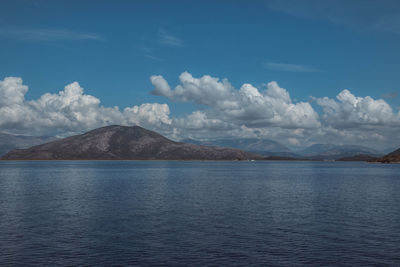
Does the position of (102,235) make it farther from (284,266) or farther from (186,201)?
(186,201)

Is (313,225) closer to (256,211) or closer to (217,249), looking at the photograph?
(256,211)

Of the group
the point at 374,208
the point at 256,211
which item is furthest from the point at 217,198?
the point at 374,208

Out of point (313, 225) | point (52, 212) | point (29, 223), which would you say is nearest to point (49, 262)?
point (29, 223)

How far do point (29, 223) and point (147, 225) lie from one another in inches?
847

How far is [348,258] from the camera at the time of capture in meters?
44.4

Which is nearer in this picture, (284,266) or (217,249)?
(284,266)

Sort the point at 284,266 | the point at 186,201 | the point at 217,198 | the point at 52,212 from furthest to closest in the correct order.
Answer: the point at 217,198 < the point at 186,201 < the point at 52,212 < the point at 284,266

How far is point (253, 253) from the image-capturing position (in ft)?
152

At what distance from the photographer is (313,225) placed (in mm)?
63312

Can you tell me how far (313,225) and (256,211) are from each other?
16.7 meters

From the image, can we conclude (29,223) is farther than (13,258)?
Yes

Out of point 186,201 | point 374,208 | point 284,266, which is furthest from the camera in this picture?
point 186,201

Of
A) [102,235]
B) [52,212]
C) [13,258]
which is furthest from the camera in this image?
[52,212]

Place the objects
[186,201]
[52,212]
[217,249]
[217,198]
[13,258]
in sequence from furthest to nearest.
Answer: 1. [217,198]
2. [186,201]
3. [52,212]
4. [217,249]
5. [13,258]
